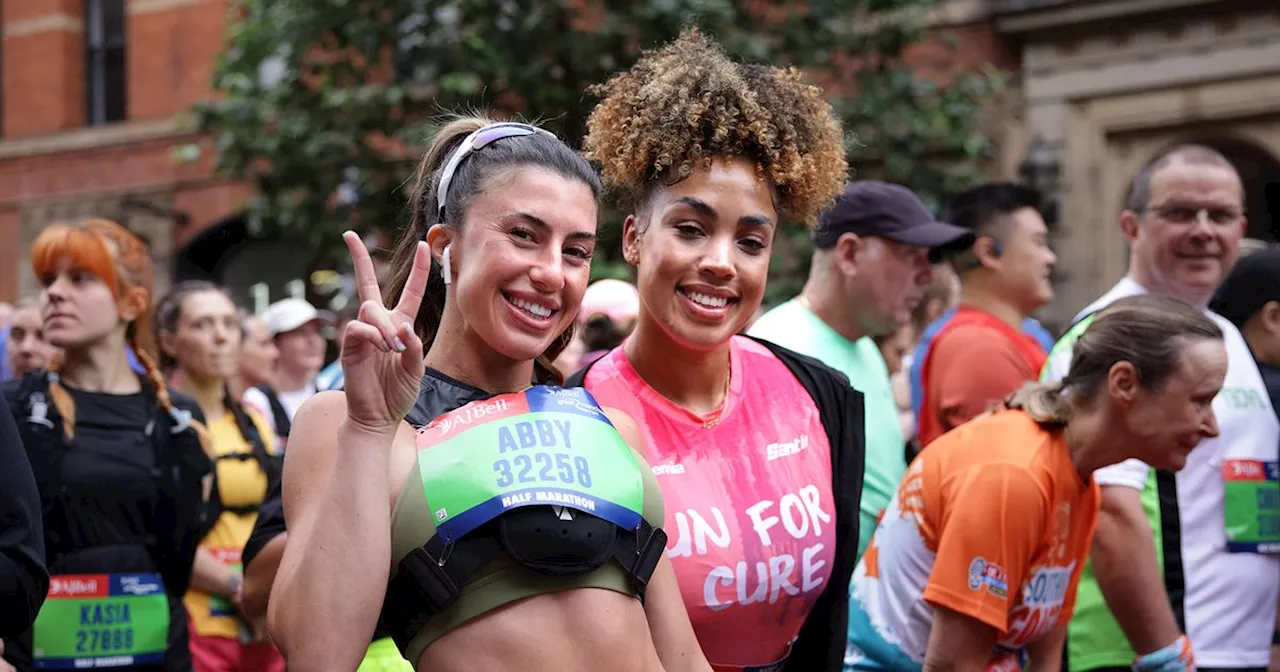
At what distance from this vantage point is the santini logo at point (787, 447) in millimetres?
3059

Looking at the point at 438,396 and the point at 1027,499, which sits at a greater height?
the point at 438,396

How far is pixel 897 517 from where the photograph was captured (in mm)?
3559

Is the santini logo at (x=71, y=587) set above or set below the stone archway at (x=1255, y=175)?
below

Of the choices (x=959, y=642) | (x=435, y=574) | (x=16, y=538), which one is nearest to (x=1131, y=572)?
(x=959, y=642)

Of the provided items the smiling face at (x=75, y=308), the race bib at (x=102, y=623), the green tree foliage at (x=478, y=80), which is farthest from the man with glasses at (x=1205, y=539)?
the green tree foliage at (x=478, y=80)

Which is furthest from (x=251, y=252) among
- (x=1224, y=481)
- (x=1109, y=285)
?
(x=1224, y=481)

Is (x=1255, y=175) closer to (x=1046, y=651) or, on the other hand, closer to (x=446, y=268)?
(x=1046, y=651)

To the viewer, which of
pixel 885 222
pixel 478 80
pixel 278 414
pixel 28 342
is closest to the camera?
pixel 885 222

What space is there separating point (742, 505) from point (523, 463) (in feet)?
2.58

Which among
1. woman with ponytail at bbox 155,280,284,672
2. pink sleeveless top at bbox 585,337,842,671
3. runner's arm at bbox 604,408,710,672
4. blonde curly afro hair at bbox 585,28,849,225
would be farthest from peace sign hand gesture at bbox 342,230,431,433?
woman with ponytail at bbox 155,280,284,672

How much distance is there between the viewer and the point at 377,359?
219 centimetres

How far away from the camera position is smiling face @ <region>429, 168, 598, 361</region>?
7.95 ft

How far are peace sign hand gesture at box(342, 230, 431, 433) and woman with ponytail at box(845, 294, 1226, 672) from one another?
155cm

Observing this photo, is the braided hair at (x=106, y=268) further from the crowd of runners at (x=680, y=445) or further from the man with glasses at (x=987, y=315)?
the man with glasses at (x=987, y=315)
